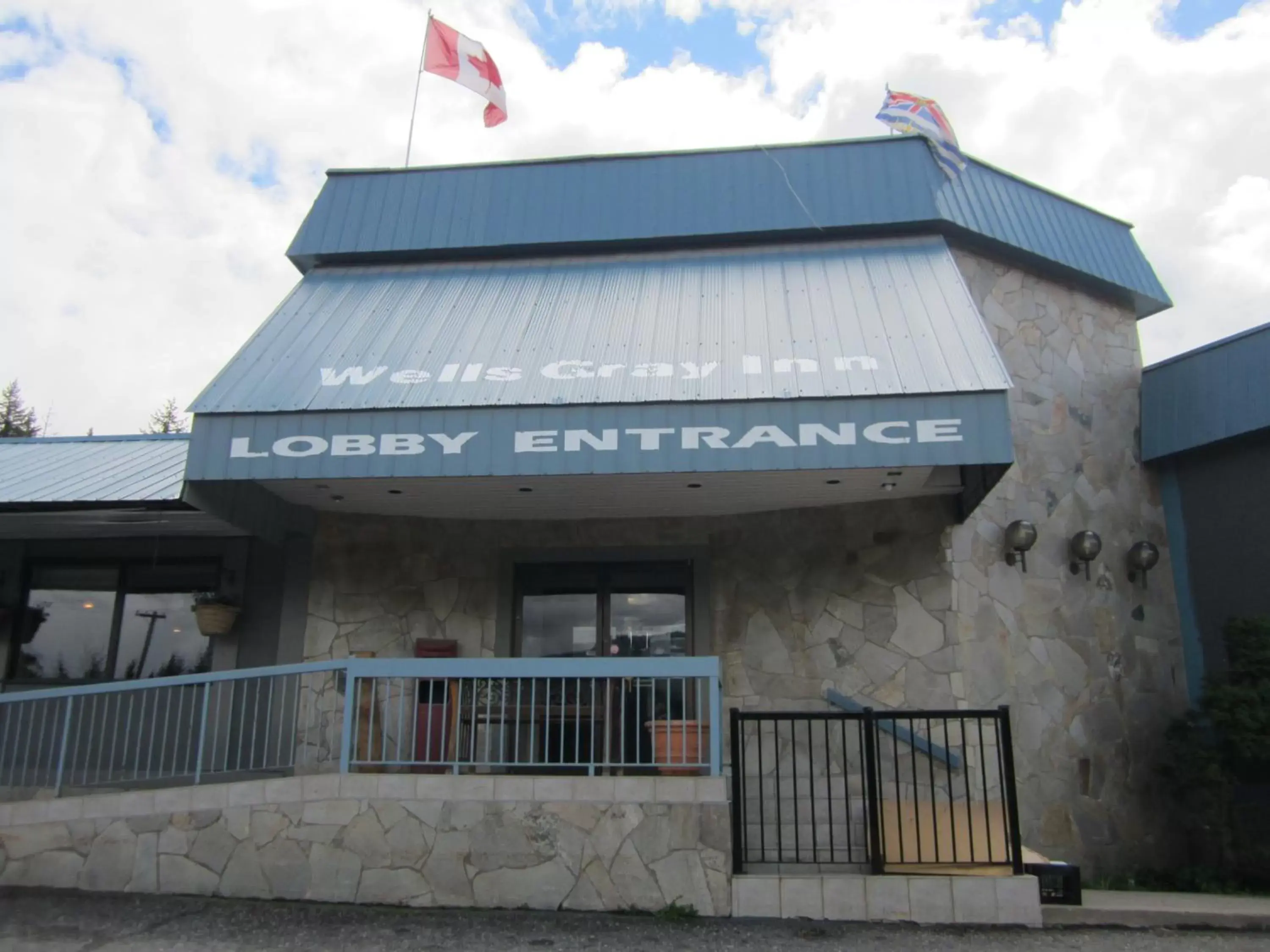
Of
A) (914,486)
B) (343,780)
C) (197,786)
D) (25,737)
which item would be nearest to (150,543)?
(25,737)

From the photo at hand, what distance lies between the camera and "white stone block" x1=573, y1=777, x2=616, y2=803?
22.7 ft

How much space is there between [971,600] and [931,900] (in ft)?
11.9

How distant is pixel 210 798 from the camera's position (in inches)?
286

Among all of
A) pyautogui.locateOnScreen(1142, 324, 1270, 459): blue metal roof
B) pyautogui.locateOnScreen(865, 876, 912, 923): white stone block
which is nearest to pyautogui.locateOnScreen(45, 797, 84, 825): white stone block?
pyautogui.locateOnScreen(865, 876, 912, 923): white stone block

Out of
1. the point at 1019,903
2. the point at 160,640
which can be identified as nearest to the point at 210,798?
the point at 160,640

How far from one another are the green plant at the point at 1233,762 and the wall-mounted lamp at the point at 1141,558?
112 centimetres

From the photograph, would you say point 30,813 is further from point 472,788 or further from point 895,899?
point 895,899

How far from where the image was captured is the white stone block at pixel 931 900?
259 inches

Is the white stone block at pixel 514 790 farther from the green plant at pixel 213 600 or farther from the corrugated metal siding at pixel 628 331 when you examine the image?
the green plant at pixel 213 600

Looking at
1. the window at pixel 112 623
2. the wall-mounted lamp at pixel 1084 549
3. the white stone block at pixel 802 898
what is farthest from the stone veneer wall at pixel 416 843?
the wall-mounted lamp at pixel 1084 549

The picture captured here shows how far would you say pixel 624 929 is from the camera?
648 cm

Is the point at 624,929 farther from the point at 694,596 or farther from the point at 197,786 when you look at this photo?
the point at 694,596

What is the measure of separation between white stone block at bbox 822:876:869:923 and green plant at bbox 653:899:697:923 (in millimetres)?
890

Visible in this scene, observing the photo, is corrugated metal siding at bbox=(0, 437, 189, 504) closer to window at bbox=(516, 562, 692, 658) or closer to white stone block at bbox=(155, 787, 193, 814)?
white stone block at bbox=(155, 787, 193, 814)
